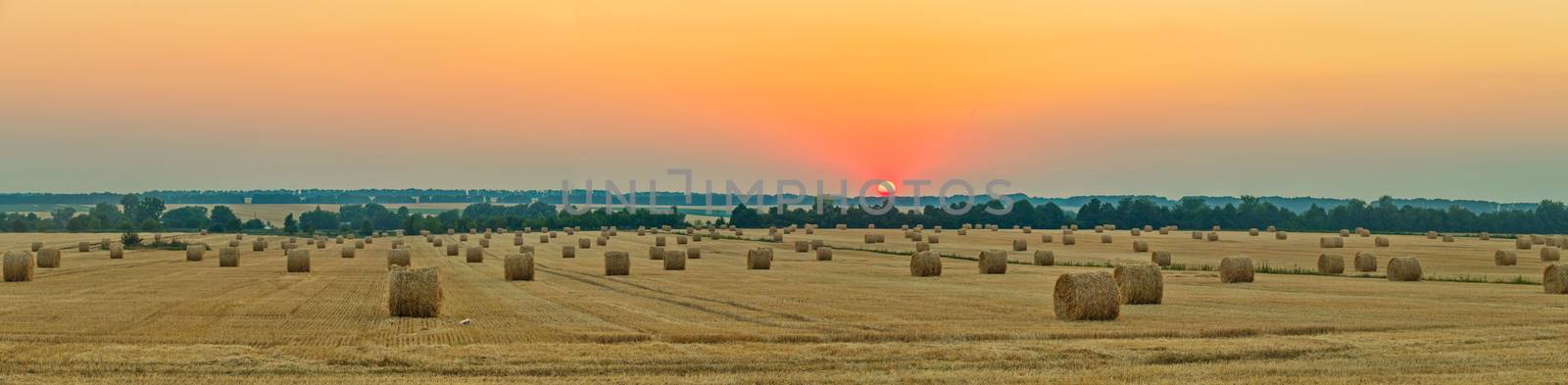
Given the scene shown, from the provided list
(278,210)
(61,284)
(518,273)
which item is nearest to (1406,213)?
(518,273)

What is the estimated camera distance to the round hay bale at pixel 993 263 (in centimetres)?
3838

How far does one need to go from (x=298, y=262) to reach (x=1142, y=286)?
88.4 feet

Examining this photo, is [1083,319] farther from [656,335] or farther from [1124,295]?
[656,335]

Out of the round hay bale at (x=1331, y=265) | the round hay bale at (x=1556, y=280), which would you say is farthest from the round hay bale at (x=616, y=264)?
the round hay bale at (x=1556, y=280)

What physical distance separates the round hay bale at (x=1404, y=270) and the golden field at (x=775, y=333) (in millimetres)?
1137

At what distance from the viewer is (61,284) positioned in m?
32.6

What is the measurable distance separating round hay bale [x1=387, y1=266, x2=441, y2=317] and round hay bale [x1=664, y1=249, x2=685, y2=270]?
19.5 meters

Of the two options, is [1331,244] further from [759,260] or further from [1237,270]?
[1237,270]

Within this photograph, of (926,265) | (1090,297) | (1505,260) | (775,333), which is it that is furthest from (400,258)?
(1505,260)

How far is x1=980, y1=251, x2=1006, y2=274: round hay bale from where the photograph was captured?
38.4 meters

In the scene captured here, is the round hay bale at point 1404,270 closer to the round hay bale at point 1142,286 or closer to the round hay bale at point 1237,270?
the round hay bale at point 1237,270

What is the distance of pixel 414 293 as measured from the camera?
867 inches

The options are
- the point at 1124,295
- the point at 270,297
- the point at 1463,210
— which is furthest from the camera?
the point at 1463,210

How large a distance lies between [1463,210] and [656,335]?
111 m
